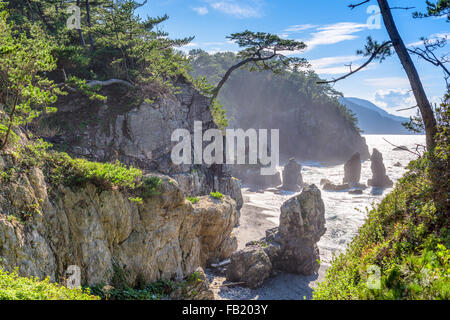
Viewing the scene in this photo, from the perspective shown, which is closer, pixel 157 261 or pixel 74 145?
pixel 157 261

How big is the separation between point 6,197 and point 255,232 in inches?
861

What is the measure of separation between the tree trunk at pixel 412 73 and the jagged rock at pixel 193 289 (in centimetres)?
880

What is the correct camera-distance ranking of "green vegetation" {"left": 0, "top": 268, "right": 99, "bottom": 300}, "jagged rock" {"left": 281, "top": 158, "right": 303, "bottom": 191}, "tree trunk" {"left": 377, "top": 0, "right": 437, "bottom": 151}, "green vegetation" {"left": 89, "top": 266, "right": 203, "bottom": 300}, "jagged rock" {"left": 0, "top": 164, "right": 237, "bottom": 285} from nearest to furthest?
1. "green vegetation" {"left": 0, "top": 268, "right": 99, "bottom": 300}
2. "jagged rock" {"left": 0, "top": 164, "right": 237, "bottom": 285}
3. "tree trunk" {"left": 377, "top": 0, "right": 437, "bottom": 151}
4. "green vegetation" {"left": 89, "top": 266, "right": 203, "bottom": 300}
5. "jagged rock" {"left": 281, "top": 158, "right": 303, "bottom": 191}

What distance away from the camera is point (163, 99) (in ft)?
59.4

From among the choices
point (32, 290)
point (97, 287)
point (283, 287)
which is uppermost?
point (32, 290)

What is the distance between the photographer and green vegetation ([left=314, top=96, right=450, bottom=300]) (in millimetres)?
2967

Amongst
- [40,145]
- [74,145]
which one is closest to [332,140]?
[74,145]

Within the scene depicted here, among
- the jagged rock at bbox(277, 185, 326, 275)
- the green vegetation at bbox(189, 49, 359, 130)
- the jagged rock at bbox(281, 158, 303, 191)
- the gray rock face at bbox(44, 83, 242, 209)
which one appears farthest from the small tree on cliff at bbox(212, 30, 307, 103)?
the green vegetation at bbox(189, 49, 359, 130)

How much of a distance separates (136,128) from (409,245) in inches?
612

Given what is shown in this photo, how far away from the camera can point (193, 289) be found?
10.0 meters

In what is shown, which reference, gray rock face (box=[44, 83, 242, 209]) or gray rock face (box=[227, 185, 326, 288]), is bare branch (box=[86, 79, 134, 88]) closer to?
gray rock face (box=[44, 83, 242, 209])

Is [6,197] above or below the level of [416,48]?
below

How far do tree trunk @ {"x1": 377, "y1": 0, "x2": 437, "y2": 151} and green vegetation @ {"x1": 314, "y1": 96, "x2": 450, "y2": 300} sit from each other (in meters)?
1.19
